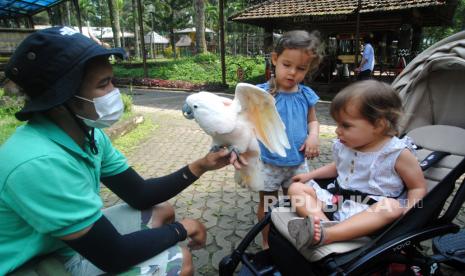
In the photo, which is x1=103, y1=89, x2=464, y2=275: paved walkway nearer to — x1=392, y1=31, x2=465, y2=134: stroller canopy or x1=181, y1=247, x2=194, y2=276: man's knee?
x1=181, y1=247, x2=194, y2=276: man's knee

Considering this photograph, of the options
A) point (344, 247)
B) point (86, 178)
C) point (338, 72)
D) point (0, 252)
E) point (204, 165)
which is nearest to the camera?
point (0, 252)

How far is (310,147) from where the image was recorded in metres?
2.17

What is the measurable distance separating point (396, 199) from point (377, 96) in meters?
0.53

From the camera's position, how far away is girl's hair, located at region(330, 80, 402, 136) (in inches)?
65.9

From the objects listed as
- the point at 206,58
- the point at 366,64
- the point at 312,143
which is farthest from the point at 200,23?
the point at 312,143

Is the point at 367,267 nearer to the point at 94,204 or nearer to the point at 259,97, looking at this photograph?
the point at 259,97

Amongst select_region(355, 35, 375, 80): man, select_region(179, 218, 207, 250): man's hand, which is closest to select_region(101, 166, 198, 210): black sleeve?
select_region(179, 218, 207, 250): man's hand

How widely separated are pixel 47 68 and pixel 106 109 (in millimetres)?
284

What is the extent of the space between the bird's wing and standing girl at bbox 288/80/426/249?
28 centimetres

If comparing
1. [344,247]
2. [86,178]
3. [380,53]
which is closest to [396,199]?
[344,247]

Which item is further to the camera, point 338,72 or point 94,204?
point 338,72

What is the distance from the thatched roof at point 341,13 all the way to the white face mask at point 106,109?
8.94 meters

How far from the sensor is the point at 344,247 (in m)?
1.51

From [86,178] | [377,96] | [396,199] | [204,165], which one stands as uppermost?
[377,96]
